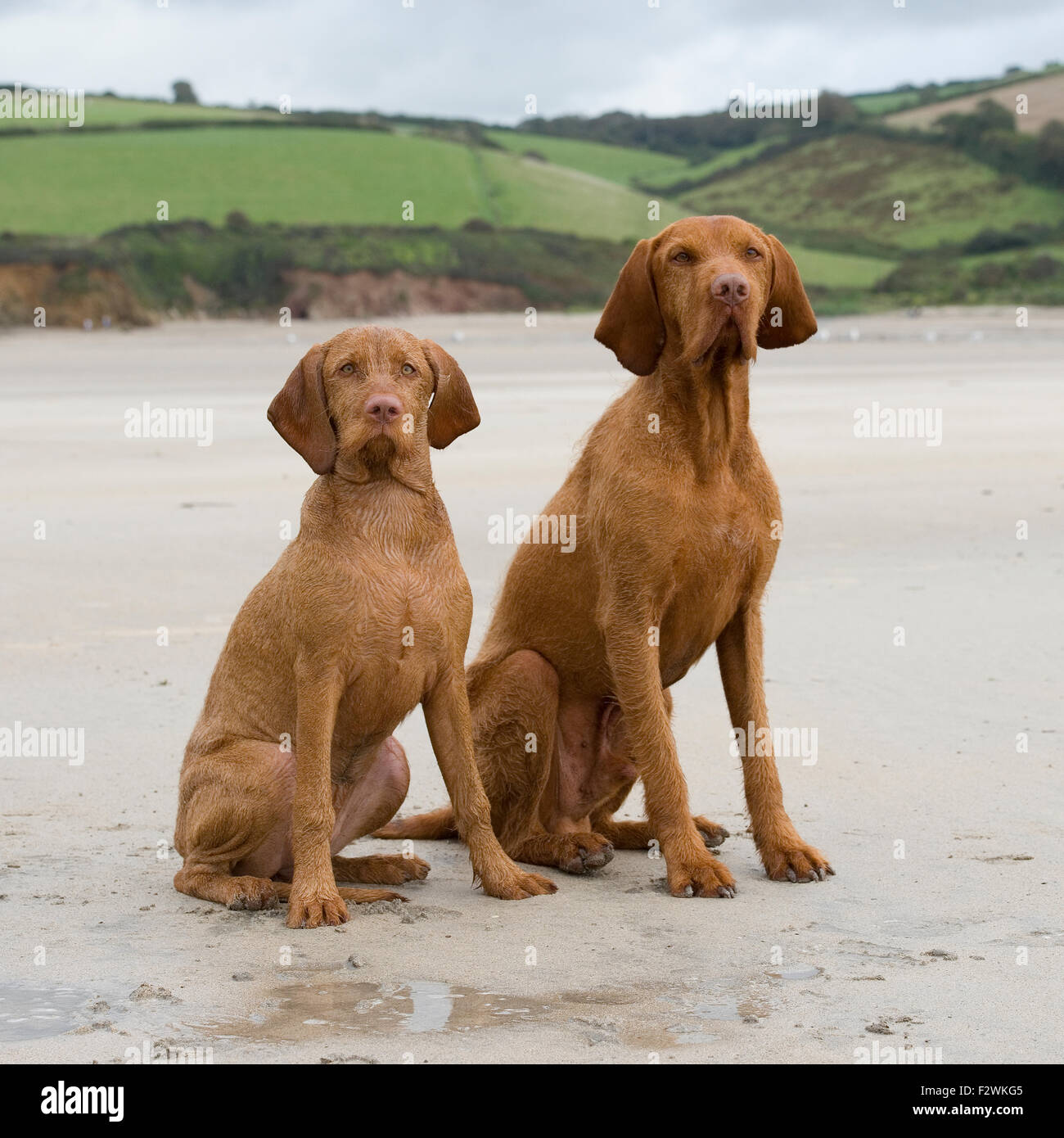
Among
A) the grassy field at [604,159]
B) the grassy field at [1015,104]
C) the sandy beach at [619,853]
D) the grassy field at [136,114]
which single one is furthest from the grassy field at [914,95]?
the sandy beach at [619,853]

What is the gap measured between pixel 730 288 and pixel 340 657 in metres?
1.78

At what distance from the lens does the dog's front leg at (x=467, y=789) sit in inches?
220

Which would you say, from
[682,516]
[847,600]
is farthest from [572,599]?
[847,600]

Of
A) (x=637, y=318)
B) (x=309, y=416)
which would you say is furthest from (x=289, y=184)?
(x=309, y=416)

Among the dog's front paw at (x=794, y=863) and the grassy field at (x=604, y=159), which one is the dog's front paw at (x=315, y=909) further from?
the grassy field at (x=604, y=159)

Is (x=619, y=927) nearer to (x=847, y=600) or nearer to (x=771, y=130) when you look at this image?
(x=847, y=600)

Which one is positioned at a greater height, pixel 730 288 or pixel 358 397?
pixel 730 288

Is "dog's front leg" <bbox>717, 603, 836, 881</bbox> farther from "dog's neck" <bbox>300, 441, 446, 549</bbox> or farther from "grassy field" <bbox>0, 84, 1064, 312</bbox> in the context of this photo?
"grassy field" <bbox>0, 84, 1064, 312</bbox>

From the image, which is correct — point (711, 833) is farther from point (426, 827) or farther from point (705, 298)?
point (705, 298)

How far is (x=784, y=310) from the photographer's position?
5891 mm

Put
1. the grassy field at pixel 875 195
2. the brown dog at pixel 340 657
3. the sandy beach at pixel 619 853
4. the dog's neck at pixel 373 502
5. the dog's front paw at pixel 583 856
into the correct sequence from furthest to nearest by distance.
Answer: the grassy field at pixel 875 195, the dog's front paw at pixel 583 856, the dog's neck at pixel 373 502, the brown dog at pixel 340 657, the sandy beach at pixel 619 853

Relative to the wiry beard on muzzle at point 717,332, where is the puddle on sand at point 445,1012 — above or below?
below

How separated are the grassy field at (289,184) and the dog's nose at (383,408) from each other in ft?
183

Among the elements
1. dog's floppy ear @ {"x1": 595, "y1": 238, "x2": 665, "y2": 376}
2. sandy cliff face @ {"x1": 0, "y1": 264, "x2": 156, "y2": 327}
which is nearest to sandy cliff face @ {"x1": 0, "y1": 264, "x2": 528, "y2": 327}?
sandy cliff face @ {"x1": 0, "y1": 264, "x2": 156, "y2": 327}
